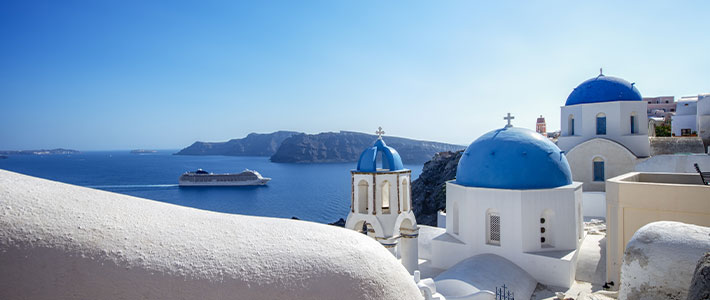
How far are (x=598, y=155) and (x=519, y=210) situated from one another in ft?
37.9

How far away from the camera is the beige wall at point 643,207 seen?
8.11 meters

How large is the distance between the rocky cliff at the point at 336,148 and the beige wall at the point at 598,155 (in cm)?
12380

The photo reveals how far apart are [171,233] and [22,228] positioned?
0.65m

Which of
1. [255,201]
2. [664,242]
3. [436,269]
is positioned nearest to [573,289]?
[436,269]

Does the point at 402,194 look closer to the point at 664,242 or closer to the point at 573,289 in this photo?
the point at 573,289

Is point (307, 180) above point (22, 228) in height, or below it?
below

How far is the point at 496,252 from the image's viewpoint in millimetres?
11172

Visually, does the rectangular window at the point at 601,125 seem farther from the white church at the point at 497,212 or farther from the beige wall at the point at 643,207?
the beige wall at the point at 643,207

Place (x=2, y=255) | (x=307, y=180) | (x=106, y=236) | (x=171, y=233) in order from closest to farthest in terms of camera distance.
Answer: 1. (x=2, y=255)
2. (x=106, y=236)
3. (x=171, y=233)
4. (x=307, y=180)

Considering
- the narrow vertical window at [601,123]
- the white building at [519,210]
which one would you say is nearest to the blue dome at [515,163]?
the white building at [519,210]

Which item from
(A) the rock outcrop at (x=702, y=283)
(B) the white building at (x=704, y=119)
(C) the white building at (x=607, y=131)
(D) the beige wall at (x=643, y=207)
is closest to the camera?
(A) the rock outcrop at (x=702, y=283)

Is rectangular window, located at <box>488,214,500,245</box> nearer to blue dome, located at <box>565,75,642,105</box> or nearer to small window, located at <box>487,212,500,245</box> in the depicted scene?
small window, located at <box>487,212,500,245</box>

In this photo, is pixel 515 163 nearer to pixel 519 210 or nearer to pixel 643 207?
pixel 519 210

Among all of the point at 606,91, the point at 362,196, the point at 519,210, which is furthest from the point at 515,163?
the point at 606,91
